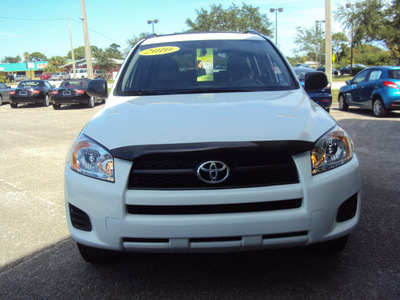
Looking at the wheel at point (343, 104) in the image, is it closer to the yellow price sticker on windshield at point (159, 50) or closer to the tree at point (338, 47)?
the yellow price sticker on windshield at point (159, 50)

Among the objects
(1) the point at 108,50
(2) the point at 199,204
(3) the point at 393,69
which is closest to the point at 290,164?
(2) the point at 199,204

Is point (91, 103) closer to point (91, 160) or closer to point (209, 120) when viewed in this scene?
point (91, 160)

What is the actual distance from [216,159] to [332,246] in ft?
3.84

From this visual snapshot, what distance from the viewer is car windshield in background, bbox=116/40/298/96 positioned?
3.42m

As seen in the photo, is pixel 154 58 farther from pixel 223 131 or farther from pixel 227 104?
pixel 223 131

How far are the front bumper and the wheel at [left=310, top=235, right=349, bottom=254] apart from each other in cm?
44

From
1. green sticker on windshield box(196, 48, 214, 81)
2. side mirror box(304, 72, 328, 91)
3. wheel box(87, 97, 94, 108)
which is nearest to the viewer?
green sticker on windshield box(196, 48, 214, 81)

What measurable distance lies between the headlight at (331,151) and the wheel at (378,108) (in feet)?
30.4

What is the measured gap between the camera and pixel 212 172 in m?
2.24

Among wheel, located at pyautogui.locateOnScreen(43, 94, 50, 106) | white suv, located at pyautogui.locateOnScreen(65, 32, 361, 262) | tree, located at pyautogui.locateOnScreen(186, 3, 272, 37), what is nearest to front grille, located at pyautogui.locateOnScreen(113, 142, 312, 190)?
white suv, located at pyautogui.locateOnScreen(65, 32, 361, 262)

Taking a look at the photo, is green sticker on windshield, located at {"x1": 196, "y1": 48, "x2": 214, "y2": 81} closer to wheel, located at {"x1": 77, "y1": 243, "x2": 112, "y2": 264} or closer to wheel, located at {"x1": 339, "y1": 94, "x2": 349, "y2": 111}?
wheel, located at {"x1": 77, "y1": 243, "x2": 112, "y2": 264}

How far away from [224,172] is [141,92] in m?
1.42

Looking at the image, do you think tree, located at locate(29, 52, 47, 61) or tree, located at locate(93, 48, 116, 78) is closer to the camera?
tree, located at locate(93, 48, 116, 78)

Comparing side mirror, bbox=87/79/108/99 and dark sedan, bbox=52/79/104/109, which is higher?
side mirror, bbox=87/79/108/99
